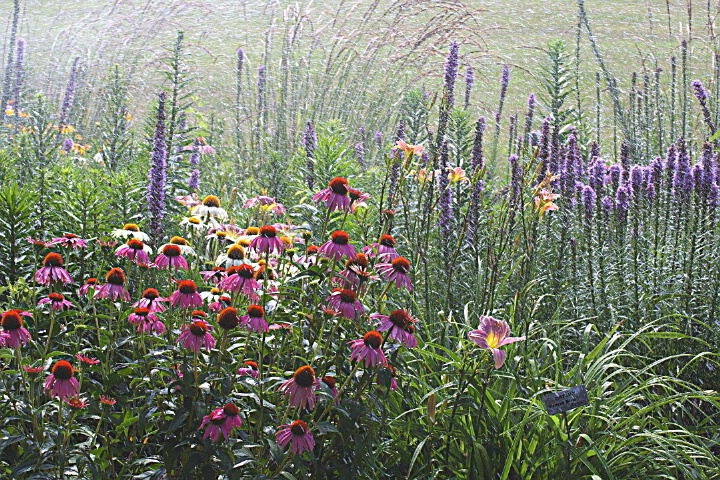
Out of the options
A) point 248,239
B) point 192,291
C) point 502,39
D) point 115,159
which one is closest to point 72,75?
point 115,159

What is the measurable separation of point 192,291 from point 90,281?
458mm

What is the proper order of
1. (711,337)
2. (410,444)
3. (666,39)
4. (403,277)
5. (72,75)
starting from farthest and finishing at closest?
(666,39) → (72,75) → (711,337) → (410,444) → (403,277)

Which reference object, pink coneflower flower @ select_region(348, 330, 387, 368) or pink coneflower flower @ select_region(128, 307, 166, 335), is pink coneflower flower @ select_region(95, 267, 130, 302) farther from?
pink coneflower flower @ select_region(348, 330, 387, 368)

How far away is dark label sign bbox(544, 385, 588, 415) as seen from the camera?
5.25ft

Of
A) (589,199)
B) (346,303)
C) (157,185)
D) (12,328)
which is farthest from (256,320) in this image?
(589,199)

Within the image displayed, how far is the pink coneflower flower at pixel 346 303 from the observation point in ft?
5.24

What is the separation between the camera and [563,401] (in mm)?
1605

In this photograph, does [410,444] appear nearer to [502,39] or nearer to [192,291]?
[192,291]

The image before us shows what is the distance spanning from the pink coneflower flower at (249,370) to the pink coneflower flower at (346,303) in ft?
0.98

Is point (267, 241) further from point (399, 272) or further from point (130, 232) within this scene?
point (130, 232)

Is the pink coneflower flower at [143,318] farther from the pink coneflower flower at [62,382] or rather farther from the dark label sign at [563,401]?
the dark label sign at [563,401]

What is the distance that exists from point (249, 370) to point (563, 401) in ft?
2.48

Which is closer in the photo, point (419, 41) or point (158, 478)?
point (158, 478)

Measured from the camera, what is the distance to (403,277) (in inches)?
65.2
